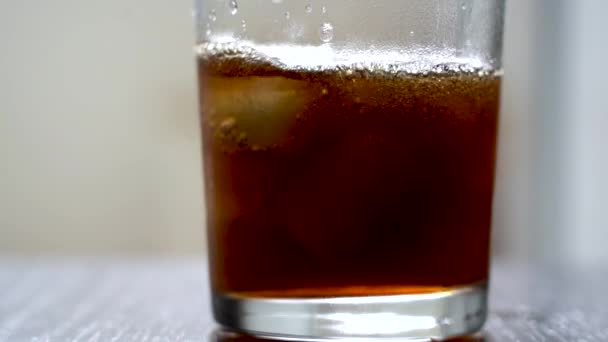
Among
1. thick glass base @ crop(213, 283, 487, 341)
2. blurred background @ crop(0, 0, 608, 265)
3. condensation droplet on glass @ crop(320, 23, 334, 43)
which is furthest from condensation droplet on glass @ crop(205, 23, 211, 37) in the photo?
blurred background @ crop(0, 0, 608, 265)

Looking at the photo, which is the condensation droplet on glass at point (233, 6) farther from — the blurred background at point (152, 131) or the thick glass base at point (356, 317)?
the blurred background at point (152, 131)

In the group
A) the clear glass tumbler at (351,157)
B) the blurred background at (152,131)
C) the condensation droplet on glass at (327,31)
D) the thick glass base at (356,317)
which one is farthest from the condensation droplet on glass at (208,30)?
the blurred background at (152,131)

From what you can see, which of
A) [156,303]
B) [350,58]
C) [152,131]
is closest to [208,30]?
[350,58]

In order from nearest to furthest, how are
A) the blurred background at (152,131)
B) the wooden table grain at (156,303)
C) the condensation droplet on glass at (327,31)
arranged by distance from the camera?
the condensation droplet on glass at (327,31) → the wooden table grain at (156,303) → the blurred background at (152,131)

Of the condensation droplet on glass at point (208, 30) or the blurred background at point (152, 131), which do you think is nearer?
the condensation droplet on glass at point (208, 30)

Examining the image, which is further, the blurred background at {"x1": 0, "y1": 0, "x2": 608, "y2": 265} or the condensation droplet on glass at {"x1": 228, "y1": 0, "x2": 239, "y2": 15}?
the blurred background at {"x1": 0, "y1": 0, "x2": 608, "y2": 265}

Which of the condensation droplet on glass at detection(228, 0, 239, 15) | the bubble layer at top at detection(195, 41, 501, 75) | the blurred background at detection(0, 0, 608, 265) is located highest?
the condensation droplet on glass at detection(228, 0, 239, 15)

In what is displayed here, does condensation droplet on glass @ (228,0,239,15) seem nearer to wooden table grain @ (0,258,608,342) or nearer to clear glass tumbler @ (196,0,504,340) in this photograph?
clear glass tumbler @ (196,0,504,340)

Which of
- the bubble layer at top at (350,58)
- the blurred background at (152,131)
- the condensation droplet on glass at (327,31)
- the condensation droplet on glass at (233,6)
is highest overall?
the condensation droplet on glass at (233,6)
